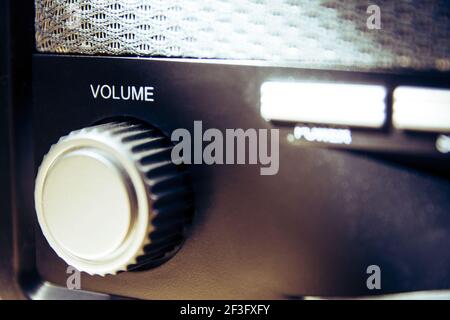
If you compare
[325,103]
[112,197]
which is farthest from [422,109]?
[112,197]

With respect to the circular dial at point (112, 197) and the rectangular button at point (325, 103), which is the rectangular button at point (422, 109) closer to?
the rectangular button at point (325, 103)

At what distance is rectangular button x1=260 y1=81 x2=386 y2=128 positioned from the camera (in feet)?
0.97

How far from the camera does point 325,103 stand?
306mm

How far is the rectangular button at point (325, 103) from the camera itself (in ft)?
0.97

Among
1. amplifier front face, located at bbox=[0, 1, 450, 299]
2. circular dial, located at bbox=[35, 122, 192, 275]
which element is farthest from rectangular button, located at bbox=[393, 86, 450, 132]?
circular dial, located at bbox=[35, 122, 192, 275]

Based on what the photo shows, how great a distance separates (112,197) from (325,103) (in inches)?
4.9

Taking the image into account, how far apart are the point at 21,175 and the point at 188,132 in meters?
0.13

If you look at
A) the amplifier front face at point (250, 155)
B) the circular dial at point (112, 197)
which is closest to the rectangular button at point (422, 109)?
the amplifier front face at point (250, 155)

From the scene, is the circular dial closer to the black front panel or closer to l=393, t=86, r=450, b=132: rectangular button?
the black front panel

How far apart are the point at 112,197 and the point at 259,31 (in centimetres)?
12

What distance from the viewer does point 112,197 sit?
31cm

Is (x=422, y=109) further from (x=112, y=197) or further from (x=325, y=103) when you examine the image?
(x=112, y=197)

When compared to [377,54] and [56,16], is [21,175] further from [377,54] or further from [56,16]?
[377,54]

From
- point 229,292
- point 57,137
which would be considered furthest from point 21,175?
point 229,292
